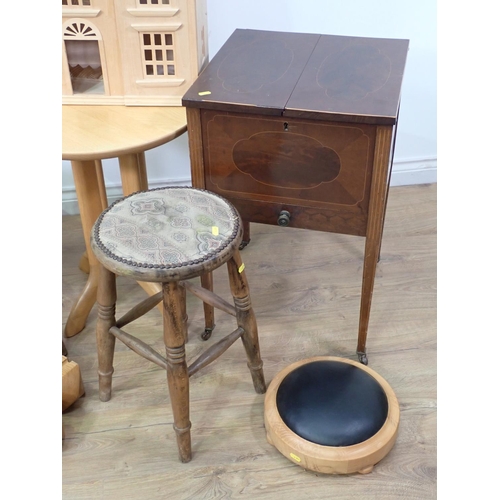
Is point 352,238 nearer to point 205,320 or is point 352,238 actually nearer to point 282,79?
point 205,320

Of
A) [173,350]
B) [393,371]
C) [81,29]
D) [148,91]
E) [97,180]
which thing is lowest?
[393,371]

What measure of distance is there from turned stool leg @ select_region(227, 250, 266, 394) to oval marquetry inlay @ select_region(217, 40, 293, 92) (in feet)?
1.40

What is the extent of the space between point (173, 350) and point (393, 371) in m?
0.70

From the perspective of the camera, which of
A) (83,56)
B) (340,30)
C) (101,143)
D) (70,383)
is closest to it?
(101,143)

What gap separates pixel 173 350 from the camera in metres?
1.35

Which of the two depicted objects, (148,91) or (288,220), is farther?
(148,91)

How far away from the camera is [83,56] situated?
170 cm

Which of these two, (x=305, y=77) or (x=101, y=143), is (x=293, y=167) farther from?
(x=101, y=143)

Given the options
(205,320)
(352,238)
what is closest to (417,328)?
(352,238)

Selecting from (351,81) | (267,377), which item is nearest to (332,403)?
(267,377)

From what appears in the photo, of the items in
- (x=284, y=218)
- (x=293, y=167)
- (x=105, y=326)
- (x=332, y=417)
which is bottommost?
(x=332, y=417)

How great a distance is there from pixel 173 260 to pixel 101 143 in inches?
16.4

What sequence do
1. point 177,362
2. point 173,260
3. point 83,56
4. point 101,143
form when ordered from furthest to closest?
point 83,56 → point 101,143 → point 177,362 → point 173,260

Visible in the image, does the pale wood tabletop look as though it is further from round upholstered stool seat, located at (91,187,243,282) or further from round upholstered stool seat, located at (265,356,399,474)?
round upholstered stool seat, located at (265,356,399,474)
